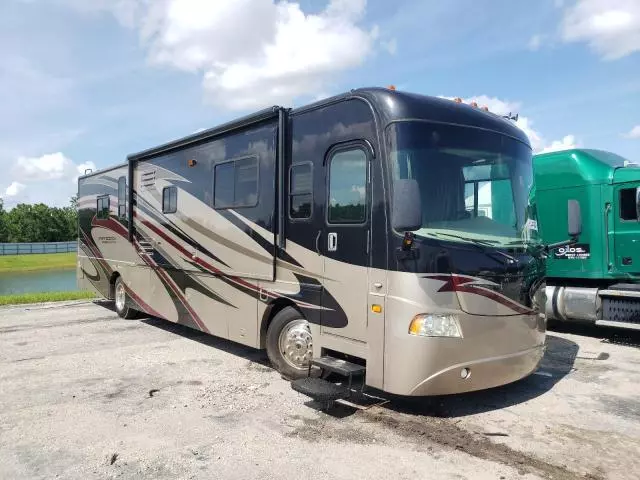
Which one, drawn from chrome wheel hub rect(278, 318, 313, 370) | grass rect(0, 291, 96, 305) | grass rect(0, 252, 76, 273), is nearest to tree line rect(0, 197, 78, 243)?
grass rect(0, 252, 76, 273)

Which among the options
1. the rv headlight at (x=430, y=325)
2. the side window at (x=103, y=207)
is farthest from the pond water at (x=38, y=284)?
the rv headlight at (x=430, y=325)

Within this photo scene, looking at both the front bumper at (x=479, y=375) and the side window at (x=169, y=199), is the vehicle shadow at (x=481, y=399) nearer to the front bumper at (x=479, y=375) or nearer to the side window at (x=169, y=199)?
the front bumper at (x=479, y=375)

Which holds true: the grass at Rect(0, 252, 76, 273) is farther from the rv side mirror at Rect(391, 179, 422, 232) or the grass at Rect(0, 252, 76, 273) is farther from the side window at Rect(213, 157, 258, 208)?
the rv side mirror at Rect(391, 179, 422, 232)

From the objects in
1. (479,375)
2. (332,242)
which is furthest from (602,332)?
(332,242)

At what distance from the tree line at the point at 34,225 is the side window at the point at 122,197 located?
8681 cm

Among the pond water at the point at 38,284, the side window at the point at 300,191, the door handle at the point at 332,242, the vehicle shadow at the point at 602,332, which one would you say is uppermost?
the side window at the point at 300,191

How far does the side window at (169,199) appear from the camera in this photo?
8.38 meters

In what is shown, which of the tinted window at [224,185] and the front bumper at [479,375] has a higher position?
the tinted window at [224,185]

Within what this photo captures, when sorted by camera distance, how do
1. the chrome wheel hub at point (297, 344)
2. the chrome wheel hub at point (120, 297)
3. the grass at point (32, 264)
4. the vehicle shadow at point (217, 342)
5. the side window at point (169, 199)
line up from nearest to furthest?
the chrome wheel hub at point (297, 344) → the vehicle shadow at point (217, 342) → the side window at point (169, 199) → the chrome wheel hub at point (120, 297) → the grass at point (32, 264)

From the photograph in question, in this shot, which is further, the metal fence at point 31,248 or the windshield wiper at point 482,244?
the metal fence at point 31,248

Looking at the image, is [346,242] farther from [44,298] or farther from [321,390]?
[44,298]

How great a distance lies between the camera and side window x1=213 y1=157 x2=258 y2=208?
6672 millimetres

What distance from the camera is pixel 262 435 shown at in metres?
4.68

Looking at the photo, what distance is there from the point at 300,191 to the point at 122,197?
18.6 ft
